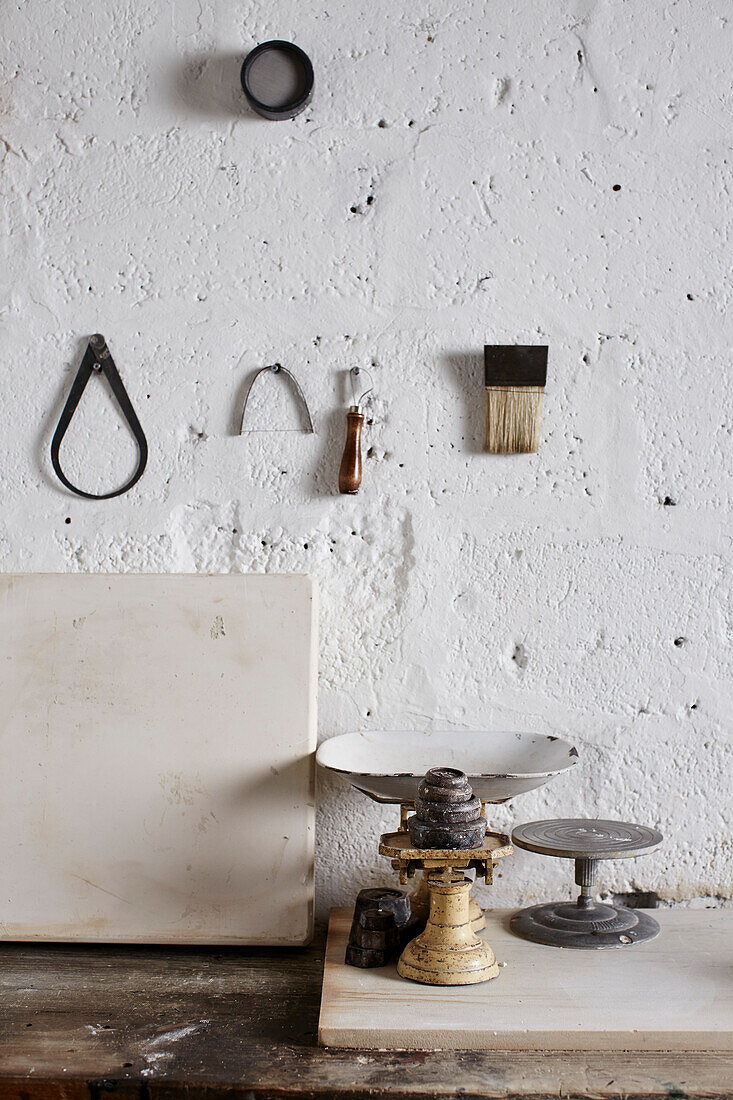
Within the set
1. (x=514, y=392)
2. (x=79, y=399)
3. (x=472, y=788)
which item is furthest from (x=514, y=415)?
(x=79, y=399)

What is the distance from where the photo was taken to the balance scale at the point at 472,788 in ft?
3.55

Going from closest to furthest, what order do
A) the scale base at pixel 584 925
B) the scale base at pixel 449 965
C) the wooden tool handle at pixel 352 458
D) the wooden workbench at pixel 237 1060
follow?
the wooden workbench at pixel 237 1060 → the scale base at pixel 449 965 → the scale base at pixel 584 925 → the wooden tool handle at pixel 352 458

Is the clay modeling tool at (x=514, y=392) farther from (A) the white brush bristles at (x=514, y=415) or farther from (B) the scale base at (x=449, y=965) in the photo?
(B) the scale base at (x=449, y=965)

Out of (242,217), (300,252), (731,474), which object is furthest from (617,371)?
(242,217)

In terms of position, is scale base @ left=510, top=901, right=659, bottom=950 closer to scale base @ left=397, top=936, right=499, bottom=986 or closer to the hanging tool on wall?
scale base @ left=397, top=936, right=499, bottom=986

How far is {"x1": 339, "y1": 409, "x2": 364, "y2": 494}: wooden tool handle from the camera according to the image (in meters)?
1.33

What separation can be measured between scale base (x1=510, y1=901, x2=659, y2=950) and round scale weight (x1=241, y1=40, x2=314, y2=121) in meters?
1.27

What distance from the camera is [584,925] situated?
120 cm

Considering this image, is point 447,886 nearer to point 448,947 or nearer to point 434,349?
point 448,947

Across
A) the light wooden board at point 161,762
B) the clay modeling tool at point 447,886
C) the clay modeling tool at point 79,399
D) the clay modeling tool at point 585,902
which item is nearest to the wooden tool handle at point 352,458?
the light wooden board at point 161,762

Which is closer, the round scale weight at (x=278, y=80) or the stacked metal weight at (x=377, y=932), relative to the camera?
the stacked metal weight at (x=377, y=932)

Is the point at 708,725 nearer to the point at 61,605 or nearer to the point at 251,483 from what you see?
the point at 251,483

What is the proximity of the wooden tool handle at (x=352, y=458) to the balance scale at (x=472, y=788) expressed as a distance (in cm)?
39

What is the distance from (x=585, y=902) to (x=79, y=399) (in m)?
1.08
